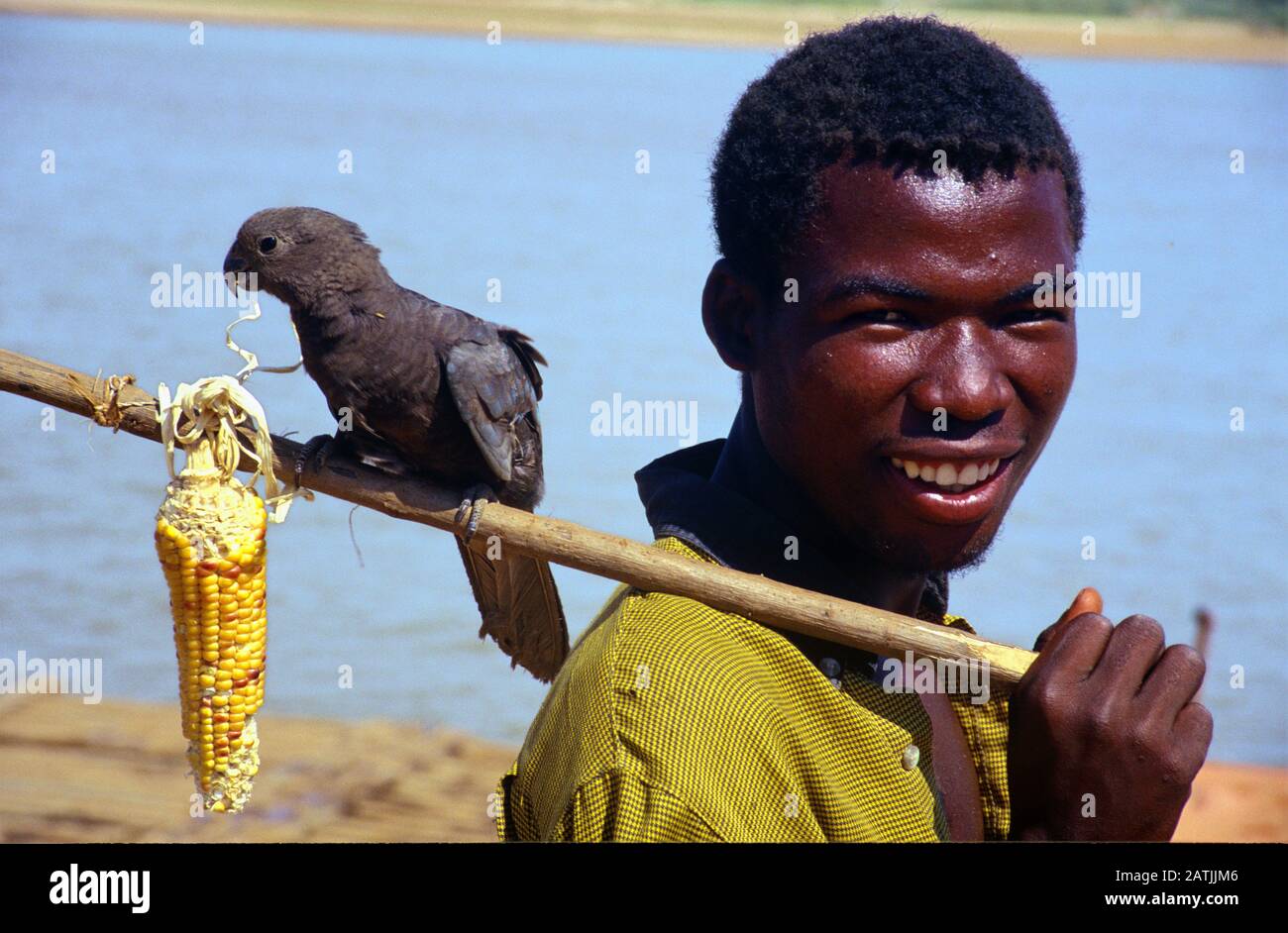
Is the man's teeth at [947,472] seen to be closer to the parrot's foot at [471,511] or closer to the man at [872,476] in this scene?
the man at [872,476]

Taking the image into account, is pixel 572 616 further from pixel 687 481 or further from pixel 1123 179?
pixel 1123 179

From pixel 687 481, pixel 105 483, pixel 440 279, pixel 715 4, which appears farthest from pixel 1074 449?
pixel 715 4

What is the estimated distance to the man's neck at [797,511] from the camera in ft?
7.30

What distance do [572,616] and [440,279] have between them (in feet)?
19.6

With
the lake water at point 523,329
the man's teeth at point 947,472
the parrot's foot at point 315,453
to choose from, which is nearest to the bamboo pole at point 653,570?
the parrot's foot at point 315,453

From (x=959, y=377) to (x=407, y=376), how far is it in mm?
1392

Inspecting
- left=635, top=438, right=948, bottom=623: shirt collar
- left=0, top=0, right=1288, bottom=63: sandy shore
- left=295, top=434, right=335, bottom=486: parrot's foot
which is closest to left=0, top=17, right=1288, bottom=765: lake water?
left=635, top=438, right=948, bottom=623: shirt collar

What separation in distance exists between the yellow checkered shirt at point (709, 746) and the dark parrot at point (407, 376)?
95cm

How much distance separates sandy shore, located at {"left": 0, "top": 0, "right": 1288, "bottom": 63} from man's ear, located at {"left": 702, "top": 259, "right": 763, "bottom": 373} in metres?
30.4

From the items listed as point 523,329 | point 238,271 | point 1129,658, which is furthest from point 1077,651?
point 523,329

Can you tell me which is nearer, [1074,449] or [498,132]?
[1074,449]

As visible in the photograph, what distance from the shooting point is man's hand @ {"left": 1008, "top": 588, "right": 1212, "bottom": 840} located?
6.47ft

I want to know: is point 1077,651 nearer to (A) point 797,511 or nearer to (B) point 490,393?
(A) point 797,511
